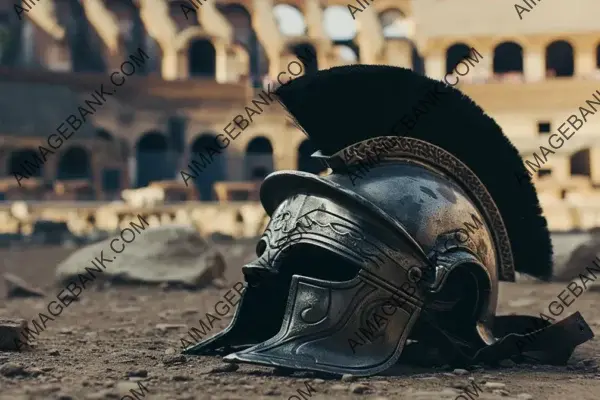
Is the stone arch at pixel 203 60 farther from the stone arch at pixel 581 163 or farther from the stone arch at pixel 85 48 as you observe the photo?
the stone arch at pixel 581 163

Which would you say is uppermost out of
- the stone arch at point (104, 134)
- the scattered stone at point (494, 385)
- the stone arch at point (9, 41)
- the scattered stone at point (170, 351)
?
the stone arch at point (9, 41)

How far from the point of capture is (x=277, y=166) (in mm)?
30672

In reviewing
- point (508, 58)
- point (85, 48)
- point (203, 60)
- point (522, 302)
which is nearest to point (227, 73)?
point (203, 60)

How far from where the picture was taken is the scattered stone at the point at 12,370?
3.56 meters

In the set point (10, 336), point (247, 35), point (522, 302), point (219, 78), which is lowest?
point (522, 302)

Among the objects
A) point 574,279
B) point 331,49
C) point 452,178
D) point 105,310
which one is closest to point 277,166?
point 331,49

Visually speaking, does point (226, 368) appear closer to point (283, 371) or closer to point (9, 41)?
point (283, 371)

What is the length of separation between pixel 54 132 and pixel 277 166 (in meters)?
8.72

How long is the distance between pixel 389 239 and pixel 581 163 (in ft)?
84.5

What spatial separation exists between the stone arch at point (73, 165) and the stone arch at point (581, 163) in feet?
55.9

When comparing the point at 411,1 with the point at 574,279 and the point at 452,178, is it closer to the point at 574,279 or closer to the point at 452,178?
the point at 574,279

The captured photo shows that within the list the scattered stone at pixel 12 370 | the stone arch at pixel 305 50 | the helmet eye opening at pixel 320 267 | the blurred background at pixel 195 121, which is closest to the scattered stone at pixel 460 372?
the helmet eye opening at pixel 320 267

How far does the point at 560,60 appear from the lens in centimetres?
3472

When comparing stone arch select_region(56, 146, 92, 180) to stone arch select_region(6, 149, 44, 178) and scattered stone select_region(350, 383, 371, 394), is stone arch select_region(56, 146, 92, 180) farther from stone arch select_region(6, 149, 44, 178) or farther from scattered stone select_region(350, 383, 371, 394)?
scattered stone select_region(350, 383, 371, 394)
